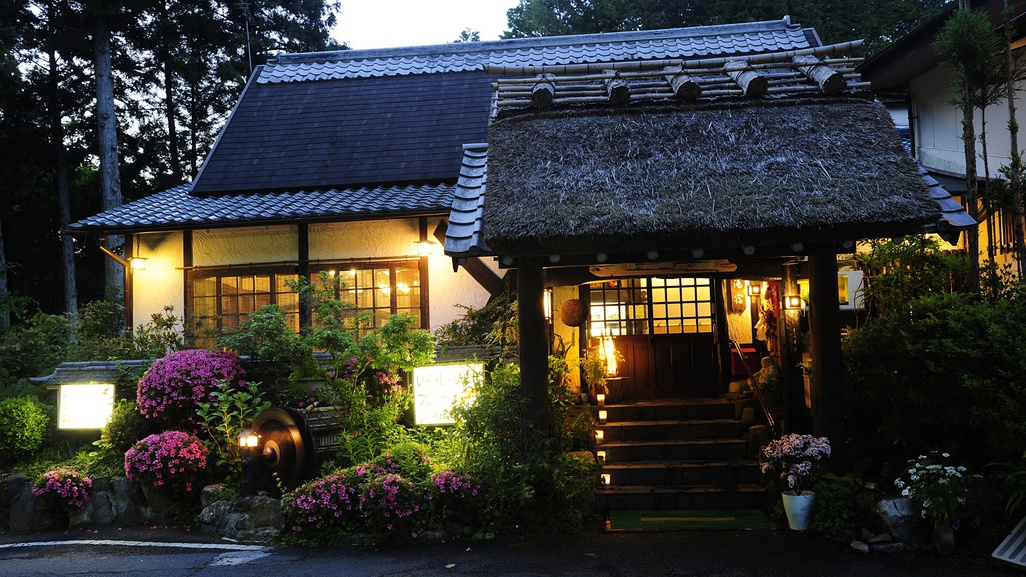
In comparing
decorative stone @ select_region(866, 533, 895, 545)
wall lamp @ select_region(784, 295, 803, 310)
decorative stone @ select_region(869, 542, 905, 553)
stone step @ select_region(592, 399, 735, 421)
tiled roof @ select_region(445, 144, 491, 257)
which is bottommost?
decorative stone @ select_region(869, 542, 905, 553)

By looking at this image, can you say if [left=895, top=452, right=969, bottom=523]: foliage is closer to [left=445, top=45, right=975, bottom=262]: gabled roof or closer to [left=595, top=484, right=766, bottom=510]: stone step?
[left=595, top=484, right=766, bottom=510]: stone step

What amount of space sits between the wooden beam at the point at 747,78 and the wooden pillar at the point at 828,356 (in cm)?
204

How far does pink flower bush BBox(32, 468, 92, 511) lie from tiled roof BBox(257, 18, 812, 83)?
10024 millimetres

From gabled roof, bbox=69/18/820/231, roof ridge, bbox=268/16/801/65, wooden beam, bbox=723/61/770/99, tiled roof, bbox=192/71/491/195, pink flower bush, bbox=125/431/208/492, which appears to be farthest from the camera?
roof ridge, bbox=268/16/801/65

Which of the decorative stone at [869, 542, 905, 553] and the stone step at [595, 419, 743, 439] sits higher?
the stone step at [595, 419, 743, 439]

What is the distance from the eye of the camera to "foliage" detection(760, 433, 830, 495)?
7.65 metres

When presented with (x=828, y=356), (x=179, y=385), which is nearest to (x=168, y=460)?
(x=179, y=385)

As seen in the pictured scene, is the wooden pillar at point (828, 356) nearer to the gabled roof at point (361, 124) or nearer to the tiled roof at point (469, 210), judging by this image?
the tiled roof at point (469, 210)

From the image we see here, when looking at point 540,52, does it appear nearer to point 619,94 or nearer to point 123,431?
point 619,94

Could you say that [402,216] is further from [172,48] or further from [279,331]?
[172,48]

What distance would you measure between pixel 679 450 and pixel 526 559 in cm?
337

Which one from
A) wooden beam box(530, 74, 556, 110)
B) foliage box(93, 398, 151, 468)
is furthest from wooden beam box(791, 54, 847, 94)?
foliage box(93, 398, 151, 468)

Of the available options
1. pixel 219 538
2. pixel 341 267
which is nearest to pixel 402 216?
pixel 341 267

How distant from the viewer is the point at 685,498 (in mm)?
8859
